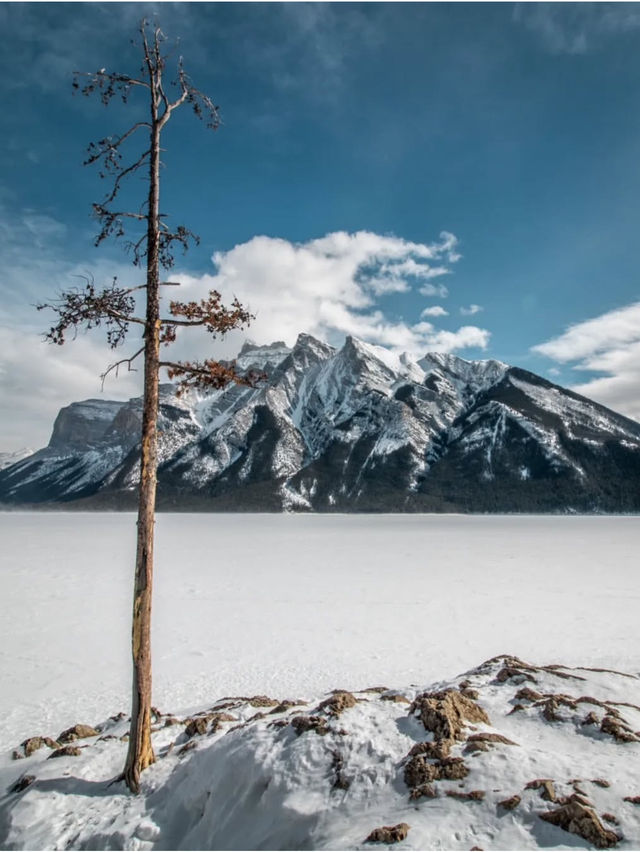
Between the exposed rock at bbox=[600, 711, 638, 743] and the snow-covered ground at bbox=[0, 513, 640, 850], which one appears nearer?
the snow-covered ground at bbox=[0, 513, 640, 850]

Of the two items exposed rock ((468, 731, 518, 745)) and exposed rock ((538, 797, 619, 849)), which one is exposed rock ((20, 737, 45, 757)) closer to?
exposed rock ((468, 731, 518, 745))

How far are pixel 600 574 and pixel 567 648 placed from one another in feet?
50.2

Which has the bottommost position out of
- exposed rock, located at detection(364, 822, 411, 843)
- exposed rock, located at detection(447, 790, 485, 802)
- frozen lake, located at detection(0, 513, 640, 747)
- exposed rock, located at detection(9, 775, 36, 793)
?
frozen lake, located at detection(0, 513, 640, 747)

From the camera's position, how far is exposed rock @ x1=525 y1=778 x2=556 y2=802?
4.78 m

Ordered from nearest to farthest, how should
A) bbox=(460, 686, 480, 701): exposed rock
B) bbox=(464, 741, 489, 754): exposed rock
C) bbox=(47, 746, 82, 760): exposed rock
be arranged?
bbox=(464, 741, 489, 754): exposed rock → bbox=(47, 746, 82, 760): exposed rock → bbox=(460, 686, 480, 701): exposed rock

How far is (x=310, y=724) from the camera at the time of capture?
21.5 feet

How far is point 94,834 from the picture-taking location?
231 inches

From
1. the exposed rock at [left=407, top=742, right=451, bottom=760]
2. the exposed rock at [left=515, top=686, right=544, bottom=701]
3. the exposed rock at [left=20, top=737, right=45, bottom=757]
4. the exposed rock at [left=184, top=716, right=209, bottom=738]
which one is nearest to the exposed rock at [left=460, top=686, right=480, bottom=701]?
the exposed rock at [left=515, top=686, right=544, bottom=701]

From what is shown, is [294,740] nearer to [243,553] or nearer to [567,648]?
[567,648]

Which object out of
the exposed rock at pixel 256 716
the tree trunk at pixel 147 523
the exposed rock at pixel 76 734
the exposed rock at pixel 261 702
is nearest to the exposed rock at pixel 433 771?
the exposed rock at pixel 256 716

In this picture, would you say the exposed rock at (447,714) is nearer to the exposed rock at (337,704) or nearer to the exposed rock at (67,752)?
the exposed rock at (337,704)

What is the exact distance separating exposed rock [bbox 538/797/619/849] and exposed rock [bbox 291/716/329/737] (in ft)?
8.77

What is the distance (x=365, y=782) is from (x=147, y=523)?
13.6 ft

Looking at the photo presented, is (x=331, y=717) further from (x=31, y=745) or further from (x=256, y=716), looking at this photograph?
(x=31, y=745)
